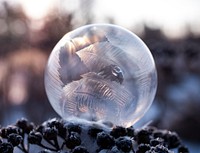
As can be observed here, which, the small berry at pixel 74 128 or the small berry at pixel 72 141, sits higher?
the small berry at pixel 74 128

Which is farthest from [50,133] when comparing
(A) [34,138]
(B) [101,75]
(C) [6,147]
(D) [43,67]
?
(D) [43,67]

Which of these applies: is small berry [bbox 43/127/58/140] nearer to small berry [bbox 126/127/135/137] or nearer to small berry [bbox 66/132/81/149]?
small berry [bbox 66/132/81/149]

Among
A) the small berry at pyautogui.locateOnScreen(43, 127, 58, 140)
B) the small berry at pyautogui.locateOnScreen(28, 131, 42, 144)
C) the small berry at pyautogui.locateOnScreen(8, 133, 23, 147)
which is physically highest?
the small berry at pyautogui.locateOnScreen(43, 127, 58, 140)

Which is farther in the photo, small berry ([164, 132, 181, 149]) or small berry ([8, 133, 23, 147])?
small berry ([164, 132, 181, 149])

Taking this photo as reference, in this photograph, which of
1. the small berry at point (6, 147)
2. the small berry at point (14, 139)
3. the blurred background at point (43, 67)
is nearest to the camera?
the small berry at point (6, 147)

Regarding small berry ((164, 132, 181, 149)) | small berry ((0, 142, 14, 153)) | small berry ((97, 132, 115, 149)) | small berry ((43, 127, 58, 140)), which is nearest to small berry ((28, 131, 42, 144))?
small berry ((43, 127, 58, 140))

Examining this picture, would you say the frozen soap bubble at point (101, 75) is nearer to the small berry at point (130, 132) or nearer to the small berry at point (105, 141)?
the small berry at point (130, 132)

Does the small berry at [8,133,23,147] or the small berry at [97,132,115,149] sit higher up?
the small berry at [97,132,115,149]

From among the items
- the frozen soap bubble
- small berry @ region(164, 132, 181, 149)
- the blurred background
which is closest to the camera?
the frozen soap bubble

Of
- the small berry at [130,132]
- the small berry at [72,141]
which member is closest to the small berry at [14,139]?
the small berry at [72,141]

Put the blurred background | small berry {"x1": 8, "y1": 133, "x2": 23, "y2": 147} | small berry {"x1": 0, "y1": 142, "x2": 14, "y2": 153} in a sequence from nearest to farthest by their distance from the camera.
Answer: small berry {"x1": 0, "y1": 142, "x2": 14, "y2": 153} < small berry {"x1": 8, "y1": 133, "x2": 23, "y2": 147} < the blurred background
